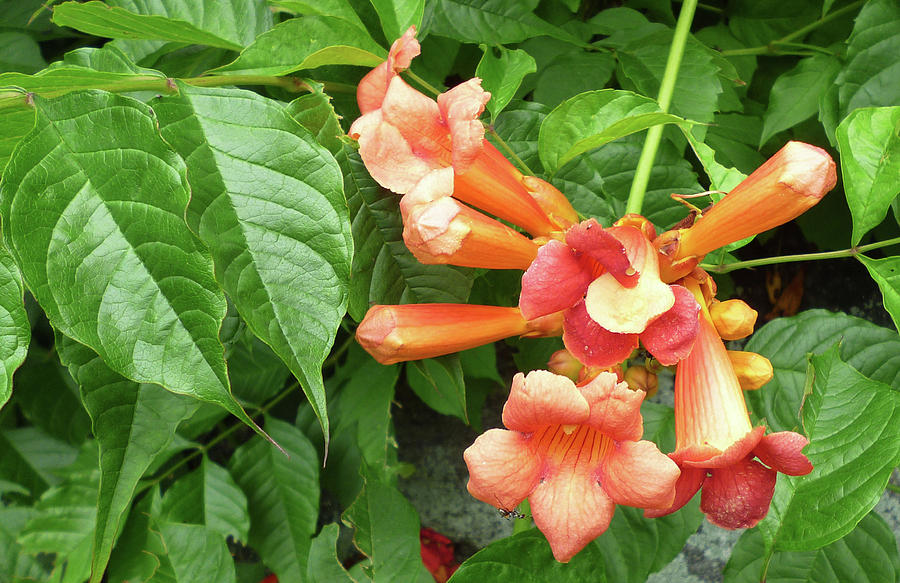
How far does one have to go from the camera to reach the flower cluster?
907 mm

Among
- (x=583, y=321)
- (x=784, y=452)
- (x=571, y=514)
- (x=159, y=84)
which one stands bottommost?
(x=571, y=514)

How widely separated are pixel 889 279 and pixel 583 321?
0.56m

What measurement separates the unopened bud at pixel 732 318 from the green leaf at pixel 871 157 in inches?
10.9

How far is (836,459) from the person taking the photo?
122cm

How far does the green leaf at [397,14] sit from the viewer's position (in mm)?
1202

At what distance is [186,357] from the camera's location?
81 cm

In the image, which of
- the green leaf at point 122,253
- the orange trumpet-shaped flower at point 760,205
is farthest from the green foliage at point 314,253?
the orange trumpet-shaped flower at point 760,205

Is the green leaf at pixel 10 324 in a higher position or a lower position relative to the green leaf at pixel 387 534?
higher

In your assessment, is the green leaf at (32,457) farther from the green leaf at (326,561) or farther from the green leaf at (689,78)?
the green leaf at (689,78)

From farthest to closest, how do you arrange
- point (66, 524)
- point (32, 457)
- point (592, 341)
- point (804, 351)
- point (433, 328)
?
point (32, 457) < point (66, 524) < point (804, 351) < point (433, 328) < point (592, 341)

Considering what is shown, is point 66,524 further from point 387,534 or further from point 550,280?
point 550,280

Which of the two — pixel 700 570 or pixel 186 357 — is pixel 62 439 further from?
pixel 700 570

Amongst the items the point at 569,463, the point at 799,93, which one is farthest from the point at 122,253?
the point at 799,93

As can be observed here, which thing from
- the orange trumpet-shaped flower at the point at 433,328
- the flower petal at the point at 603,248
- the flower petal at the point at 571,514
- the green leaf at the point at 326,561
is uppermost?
the flower petal at the point at 603,248
